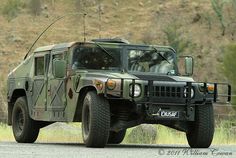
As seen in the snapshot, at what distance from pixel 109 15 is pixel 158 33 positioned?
536cm

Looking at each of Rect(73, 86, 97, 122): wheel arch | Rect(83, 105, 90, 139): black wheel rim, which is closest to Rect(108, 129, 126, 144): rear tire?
Rect(73, 86, 97, 122): wheel arch

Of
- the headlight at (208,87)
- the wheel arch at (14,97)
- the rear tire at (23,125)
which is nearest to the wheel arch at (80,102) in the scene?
the headlight at (208,87)

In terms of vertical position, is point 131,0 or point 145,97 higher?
point 131,0

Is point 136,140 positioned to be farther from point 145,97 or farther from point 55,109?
point 145,97

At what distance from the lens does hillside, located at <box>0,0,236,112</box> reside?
5172 centimetres

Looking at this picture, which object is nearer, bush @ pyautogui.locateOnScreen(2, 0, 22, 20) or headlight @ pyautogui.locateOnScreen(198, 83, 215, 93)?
headlight @ pyautogui.locateOnScreen(198, 83, 215, 93)

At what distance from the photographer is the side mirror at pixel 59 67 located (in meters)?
15.6

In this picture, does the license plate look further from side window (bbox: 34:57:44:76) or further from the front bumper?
side window (bbox: 34:57:44:76)

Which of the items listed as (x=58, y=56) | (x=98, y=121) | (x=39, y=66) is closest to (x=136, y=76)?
(x=98, y=121)

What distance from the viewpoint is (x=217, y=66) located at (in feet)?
162

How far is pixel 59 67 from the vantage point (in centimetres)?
1567

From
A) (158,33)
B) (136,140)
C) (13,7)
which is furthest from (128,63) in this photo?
(13,7)

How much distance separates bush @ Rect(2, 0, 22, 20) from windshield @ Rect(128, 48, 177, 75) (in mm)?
40812

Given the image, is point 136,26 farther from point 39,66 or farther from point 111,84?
point 111,84
